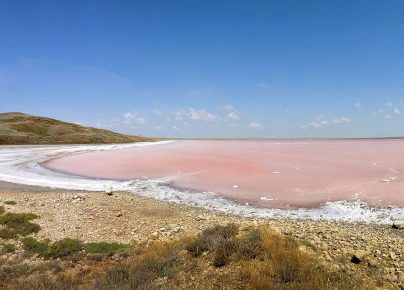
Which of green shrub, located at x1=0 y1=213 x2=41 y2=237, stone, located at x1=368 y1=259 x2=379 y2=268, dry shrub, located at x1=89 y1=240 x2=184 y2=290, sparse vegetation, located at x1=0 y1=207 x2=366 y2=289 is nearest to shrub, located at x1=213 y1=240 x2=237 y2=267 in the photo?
sparse vegetation, located at x1=0 y1=207 x2=366 y2=289

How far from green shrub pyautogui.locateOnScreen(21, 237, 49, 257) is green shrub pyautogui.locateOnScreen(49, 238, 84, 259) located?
9.2 inches

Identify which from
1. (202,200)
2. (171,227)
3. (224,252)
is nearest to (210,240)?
(224,252)

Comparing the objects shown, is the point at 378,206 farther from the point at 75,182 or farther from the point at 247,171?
the point at 75,182

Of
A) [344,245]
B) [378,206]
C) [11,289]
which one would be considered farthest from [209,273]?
[378,206]

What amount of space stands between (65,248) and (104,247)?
1.51m

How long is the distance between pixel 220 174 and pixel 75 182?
47.2ft

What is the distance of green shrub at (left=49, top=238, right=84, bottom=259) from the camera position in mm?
13875

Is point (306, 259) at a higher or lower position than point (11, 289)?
higher

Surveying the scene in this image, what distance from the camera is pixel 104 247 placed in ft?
47.6

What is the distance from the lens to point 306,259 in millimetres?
9719

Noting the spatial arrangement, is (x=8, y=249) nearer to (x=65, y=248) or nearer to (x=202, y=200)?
(x=65, y=248)

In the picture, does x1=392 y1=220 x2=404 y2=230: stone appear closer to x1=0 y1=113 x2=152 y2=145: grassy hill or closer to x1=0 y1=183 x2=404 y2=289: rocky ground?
x1=0 y1=183 x2=404 y2=289: rocky ground

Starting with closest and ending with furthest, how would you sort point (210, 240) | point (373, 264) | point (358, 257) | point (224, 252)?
point (373, 264), point (358, 257), point (224, 252), point (210, 240)

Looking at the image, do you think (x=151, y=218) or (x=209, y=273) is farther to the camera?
(x=151, y=218)
